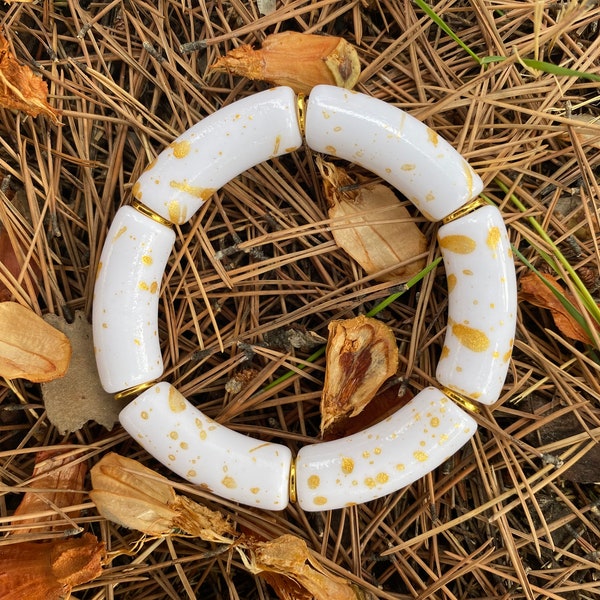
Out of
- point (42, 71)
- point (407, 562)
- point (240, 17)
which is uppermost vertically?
point (240, 17)

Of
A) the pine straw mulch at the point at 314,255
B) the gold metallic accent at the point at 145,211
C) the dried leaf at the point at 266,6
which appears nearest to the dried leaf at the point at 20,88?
the pine straw mulch at the point at 314,255

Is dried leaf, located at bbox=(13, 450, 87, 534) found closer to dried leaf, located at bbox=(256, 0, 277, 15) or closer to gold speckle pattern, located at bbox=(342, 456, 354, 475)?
gold speckle pattern, located at bbox=(342, 456, 354, 475)

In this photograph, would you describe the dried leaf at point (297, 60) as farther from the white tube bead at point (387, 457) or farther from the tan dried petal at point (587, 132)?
the white tube bead at point (387, 457)

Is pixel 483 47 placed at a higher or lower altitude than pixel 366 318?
higher

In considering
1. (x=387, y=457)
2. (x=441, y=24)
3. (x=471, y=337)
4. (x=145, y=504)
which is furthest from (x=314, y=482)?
(x=441, y=24)

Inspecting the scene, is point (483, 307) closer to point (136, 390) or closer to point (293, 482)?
point (293, 482)

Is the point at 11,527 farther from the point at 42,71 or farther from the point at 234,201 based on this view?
the point at 42,71

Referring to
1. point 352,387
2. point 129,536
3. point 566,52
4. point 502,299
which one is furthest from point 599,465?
point 129,536
